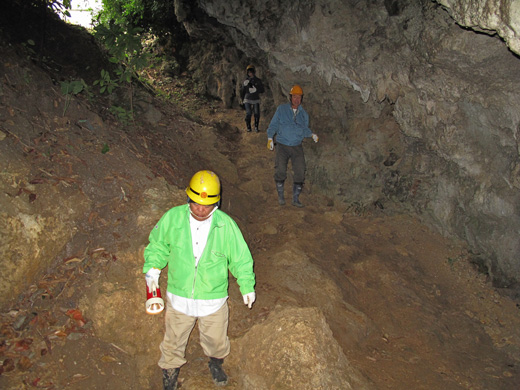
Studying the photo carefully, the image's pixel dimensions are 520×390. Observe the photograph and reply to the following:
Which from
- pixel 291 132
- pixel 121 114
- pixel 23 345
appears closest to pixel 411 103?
pixel 291 132

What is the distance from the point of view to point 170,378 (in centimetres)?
326

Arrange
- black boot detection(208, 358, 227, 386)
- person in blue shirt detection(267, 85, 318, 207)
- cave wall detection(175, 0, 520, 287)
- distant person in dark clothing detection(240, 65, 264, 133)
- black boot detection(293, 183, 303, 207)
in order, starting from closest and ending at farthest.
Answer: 1. black boot detection(208, 358, 227, 386)
2. cave wall detection(175, 0, 520, 287)
3. person in blue shirt detection(267, 85, 318, 207)
4. black boot detection(293, 183, 303, 207)
5. distant person in dark clothing detection(240, 65, 264, 133)

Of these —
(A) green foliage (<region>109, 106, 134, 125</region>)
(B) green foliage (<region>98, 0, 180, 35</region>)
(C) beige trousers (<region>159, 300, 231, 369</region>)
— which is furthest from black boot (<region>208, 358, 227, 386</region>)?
(B) green foliage (<region>98, 0, 180, 35</region>)

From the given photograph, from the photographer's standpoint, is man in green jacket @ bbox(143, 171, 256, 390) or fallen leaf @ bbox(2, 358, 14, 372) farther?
fallen leaf @ bbox(2, 358, 14, 372)

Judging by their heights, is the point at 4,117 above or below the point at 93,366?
above

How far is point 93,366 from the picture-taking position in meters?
3.46

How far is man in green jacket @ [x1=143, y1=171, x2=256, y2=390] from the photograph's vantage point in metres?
3.00

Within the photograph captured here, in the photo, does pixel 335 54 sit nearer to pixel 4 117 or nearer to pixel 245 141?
pixel 245 141

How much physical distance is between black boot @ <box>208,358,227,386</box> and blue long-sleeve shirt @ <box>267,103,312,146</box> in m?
4.16

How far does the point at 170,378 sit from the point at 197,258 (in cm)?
112

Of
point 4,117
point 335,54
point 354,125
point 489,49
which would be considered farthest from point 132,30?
point 489,49

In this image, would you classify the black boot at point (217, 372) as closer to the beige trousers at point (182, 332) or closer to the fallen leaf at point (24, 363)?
the beige trousers at point (182, 332)

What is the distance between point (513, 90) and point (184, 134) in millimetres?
5962

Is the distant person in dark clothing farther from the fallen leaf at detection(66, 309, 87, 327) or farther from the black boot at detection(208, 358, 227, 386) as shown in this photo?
the black boot at detection(208, 358, 227, 386)
